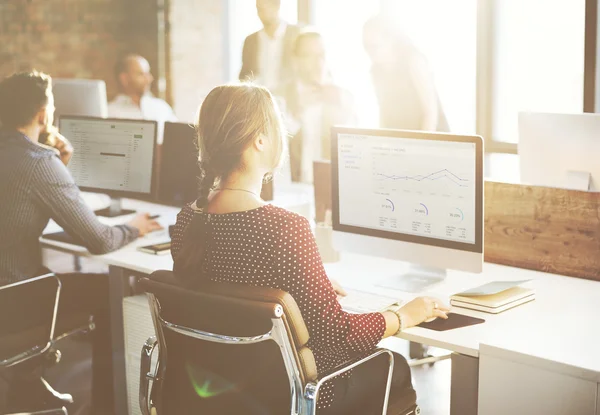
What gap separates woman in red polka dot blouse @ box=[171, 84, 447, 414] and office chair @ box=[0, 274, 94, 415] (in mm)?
1001

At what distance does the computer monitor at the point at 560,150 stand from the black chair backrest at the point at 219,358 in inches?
49.8

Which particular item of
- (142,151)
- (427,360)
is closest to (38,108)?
(142,151)

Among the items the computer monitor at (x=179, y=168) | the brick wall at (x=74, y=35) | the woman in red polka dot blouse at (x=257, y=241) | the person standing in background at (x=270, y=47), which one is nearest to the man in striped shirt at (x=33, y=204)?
the computer monitor at (x=179, y=168)

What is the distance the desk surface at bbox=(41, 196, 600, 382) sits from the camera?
76.1 inches

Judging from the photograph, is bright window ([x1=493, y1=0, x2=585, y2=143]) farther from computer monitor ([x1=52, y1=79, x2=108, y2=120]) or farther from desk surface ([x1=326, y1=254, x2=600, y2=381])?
computer monitor ([x1=52, y1=79, x2=108, y2=120])

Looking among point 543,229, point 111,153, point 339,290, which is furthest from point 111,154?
point 543,229

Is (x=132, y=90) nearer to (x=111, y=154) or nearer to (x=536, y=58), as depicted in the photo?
(x=111, y=154)

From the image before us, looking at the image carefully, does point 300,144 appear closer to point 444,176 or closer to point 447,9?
point 447,9

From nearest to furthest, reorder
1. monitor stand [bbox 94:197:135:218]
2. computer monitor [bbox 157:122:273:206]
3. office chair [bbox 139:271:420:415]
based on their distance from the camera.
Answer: office chair [bbox 139:271:420:415] → computer monitor [bbox 157:122:273:206] → monitor stand [bbox 94:197:135:218]

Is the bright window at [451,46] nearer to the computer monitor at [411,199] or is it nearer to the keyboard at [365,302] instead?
the computer monitor at [411,199]

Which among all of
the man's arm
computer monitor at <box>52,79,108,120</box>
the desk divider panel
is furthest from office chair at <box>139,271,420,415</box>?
computer monitor at <box>52,79,108,120</box>

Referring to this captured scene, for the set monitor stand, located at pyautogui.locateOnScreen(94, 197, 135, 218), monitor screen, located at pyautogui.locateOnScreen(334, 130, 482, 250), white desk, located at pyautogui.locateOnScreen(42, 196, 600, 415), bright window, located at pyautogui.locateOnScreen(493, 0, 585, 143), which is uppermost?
bright window, located at pyautogui.locateOnScreen(493, 0, 585, 143)

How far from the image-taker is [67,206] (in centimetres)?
295

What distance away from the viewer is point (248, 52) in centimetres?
570
